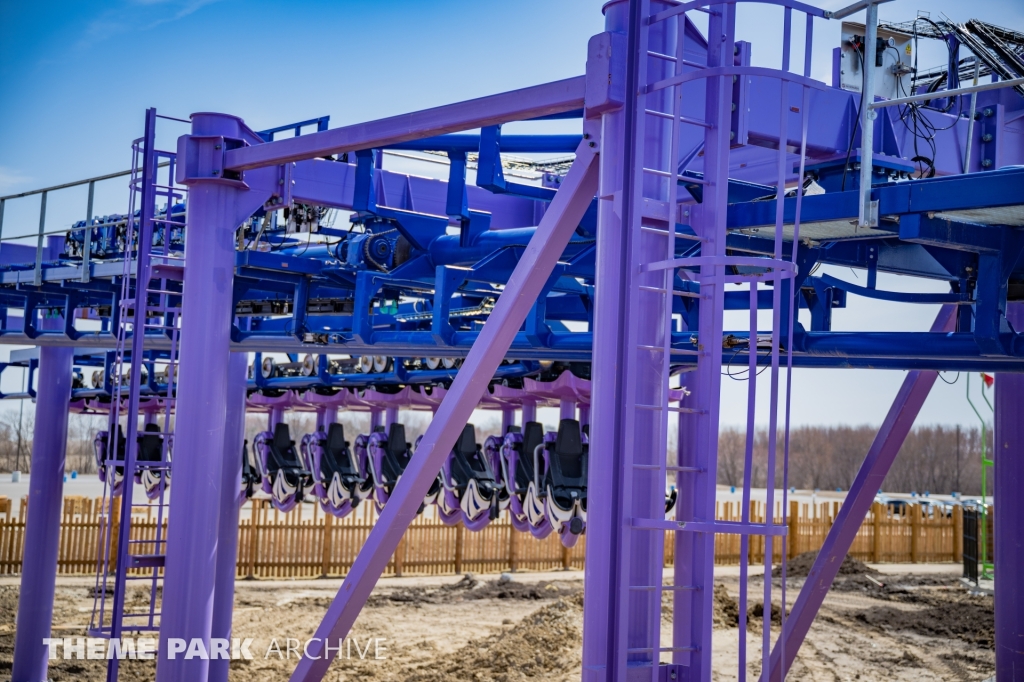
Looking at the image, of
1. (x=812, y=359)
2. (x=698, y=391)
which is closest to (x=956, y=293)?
(x=812, y=359)

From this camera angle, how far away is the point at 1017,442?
7.88 metres

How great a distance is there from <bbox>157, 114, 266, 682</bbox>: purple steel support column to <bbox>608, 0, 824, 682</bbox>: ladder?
2805mm

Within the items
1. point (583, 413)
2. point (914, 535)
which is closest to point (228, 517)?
point (583, 413)

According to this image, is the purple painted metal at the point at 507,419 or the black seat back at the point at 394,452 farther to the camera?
the black seat back at the point at 394,452

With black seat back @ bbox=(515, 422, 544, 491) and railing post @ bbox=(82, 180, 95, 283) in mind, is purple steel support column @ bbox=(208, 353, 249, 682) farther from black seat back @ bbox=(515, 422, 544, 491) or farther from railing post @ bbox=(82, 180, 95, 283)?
black seat back @ bbox=(515, 422, 544, 491)

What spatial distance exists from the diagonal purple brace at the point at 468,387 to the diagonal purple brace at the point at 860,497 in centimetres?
335

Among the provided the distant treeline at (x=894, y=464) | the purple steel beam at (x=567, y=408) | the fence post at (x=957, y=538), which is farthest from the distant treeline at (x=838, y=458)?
the purple steel beam at (x=567, y=408)

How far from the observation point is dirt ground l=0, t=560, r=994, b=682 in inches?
476

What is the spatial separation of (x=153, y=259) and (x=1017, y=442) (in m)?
6.27

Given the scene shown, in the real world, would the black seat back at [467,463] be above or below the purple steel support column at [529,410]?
below

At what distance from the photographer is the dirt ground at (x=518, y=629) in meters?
12.1

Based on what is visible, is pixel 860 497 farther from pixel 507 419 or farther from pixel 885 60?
pixel 507 419

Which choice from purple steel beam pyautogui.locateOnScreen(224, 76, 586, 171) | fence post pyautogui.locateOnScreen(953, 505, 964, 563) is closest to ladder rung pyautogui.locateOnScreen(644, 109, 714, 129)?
purple steel beam pyautogui.locateOnScreen(224, 76, 586, 171)

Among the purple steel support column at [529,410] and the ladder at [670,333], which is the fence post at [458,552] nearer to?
the purple steel support column at [529,410]
